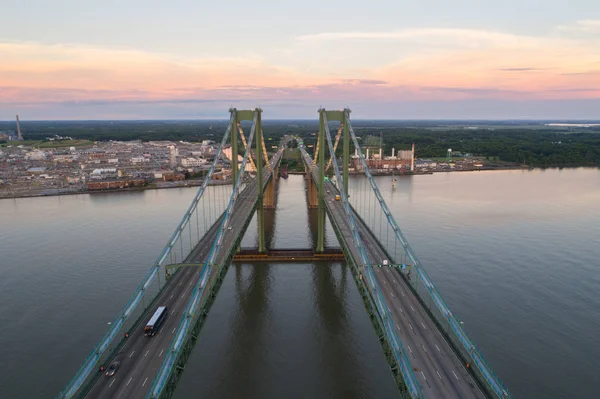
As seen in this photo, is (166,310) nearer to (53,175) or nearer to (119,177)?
(119,177)

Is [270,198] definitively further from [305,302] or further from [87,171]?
[87,171]

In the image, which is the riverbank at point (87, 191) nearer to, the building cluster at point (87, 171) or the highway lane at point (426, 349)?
the building cluster at point (87, 171)

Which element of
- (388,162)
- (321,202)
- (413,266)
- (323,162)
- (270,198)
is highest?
(323,162)

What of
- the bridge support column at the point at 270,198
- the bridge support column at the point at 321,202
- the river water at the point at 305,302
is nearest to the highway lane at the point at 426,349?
the river water at the point at 305,302

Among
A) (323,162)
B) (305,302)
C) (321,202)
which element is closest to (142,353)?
(305,302)

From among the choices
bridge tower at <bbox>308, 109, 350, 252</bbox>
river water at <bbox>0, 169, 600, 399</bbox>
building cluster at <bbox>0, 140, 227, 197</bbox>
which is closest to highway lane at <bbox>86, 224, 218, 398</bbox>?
river water at <bbox>0, 169, 600, 399</bbox>

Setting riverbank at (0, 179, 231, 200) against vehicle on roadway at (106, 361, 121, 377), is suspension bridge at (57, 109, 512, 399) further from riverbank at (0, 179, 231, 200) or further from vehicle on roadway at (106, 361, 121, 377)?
riverbank at (0, 179, 231, 200)
